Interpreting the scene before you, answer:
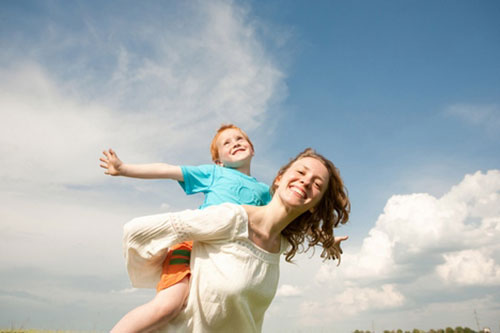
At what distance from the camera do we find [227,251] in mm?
3811

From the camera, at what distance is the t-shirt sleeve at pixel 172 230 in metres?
3.65

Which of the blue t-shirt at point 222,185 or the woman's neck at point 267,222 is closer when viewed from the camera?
the woman's neck at point 267,222

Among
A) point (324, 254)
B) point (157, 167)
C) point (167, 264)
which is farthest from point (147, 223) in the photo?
point (324, 254)

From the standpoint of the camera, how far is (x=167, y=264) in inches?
154

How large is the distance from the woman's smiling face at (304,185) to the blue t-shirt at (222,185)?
63 cm

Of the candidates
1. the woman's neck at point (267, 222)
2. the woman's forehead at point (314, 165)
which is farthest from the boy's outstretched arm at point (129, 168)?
the woman's forehead at point (314, 165)

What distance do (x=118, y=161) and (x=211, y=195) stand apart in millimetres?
1107

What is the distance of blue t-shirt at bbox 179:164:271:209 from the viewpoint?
4719mm

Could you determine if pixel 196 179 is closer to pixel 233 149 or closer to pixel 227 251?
pixel 233 149

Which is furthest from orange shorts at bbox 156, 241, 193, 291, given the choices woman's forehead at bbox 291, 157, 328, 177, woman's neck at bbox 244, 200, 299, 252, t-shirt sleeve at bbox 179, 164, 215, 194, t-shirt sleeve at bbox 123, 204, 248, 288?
woman's forehead at bbox 291, 157, 328, 177

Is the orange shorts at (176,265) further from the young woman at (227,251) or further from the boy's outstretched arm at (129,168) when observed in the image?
the boy's outstretched arm at (129,168)

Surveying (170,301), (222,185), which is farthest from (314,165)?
(170,301)

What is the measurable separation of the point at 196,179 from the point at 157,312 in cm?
179

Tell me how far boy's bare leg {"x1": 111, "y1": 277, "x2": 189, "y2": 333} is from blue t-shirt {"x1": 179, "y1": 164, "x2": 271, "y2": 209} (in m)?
1.19
